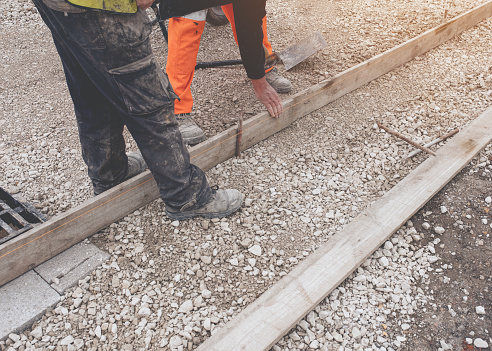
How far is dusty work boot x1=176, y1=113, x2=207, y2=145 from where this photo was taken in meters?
3.04

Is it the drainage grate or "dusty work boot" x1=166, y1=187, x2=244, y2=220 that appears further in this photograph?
"dusty work boot" x1=166, y1=187, x2=244, y2=220

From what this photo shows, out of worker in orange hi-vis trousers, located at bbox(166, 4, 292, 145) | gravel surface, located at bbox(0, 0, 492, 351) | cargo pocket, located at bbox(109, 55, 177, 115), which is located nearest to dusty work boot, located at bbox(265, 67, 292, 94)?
gravel surface, located at bbox(0, 0, 492, 351)

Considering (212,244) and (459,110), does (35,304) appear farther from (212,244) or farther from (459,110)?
(459,110)

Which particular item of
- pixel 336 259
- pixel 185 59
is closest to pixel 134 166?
pixel 185 59

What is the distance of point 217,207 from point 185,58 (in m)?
1.18

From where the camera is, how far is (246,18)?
2.24 m

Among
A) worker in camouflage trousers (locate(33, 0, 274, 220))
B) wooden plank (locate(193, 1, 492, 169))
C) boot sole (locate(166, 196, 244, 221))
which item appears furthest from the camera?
wooden plank (locate(193, 1, 492, 169))

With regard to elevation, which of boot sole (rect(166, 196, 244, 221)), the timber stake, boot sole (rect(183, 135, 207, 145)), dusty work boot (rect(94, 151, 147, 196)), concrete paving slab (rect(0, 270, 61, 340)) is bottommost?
the timber stake

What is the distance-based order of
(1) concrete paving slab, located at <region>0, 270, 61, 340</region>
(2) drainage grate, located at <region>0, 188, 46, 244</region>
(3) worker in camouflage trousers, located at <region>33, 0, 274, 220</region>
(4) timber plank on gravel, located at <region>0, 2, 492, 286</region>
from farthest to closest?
(2) drainage grate, located at <region>0, 188, 46, 244</region> < (4) timber plank on gravel, located at <region>0, 2, 492, 286</region> < (1) concrete paving slab, located at <region>0, 270, 61, 340</region> < (3) worker in camouflage trousers, located at <region>33, 0, 274, 220</region>

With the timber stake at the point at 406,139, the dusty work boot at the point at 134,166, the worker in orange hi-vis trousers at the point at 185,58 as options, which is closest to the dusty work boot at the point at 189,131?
the worker in orange hi-vis trousers at the point at 185,58

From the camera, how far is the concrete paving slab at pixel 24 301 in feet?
6.64

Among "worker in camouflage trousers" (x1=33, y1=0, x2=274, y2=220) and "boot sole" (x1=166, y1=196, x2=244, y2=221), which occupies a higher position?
"worker in camouflage trousers" (x1=33, y1=0, x2=274, y2=220)

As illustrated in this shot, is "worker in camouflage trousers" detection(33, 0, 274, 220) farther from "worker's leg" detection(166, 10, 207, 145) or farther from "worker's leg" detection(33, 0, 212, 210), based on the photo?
"worker's leg" detection(166, 10, 207, 145)

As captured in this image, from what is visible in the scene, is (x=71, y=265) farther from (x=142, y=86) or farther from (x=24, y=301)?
(x=142, y=86)
